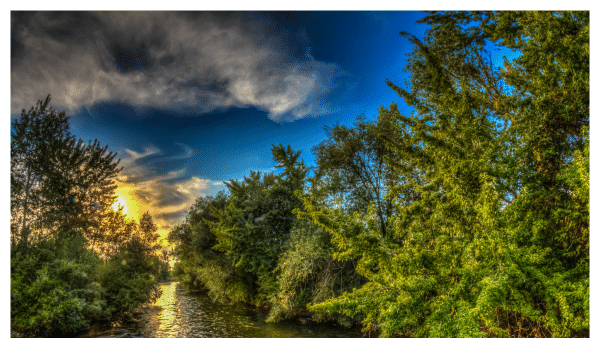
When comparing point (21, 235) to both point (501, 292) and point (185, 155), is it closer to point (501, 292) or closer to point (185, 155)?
point (185, 155)

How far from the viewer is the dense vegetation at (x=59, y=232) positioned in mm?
9789

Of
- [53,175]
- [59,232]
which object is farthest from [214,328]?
[53,175]

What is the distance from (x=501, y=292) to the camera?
438 centimetres

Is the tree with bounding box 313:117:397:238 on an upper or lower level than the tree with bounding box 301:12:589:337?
upper

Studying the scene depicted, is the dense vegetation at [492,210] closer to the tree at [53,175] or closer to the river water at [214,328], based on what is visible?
the river water at [214,328]

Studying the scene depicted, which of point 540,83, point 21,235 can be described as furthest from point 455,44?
point 21,235

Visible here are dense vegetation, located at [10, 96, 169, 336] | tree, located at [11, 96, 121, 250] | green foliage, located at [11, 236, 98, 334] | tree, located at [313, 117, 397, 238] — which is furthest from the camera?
tree, located at [313, 117, 397, 238]

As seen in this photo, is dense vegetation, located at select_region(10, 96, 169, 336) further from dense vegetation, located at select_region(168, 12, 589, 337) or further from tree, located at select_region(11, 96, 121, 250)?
dense vegetation, located at select_region(168, 12, 589, 337)

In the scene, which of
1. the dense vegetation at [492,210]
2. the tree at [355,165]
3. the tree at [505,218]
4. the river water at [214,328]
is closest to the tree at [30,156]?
the river water at [214,328]

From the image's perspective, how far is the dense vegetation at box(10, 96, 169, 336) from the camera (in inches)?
385

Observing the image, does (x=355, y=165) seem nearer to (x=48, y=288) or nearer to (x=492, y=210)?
(x=492, y=210)

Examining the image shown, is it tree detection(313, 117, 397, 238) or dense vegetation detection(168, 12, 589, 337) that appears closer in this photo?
dense vegetation detection(168, 12, 589, 337)

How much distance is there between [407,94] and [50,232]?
14.3 meters

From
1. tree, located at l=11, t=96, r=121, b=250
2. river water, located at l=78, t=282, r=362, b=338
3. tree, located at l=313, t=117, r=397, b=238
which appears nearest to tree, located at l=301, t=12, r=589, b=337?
river water, located at l=78, t=282, r=362, b=338
